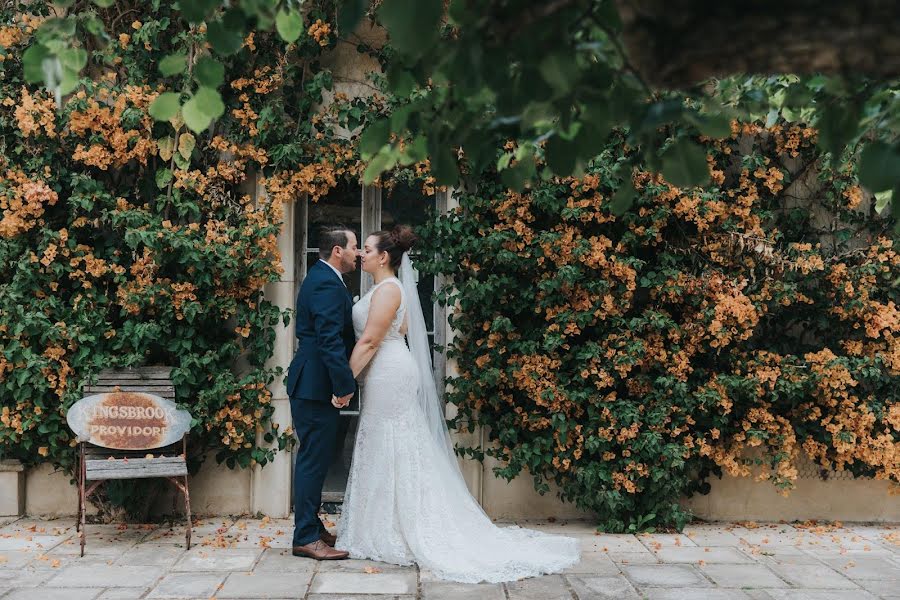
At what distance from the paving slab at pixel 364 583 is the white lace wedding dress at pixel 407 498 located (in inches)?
8.8

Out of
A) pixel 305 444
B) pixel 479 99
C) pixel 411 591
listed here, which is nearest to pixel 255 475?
pixel 305 444

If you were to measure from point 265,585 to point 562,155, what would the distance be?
321 centimetres

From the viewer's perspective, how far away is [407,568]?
4770 millimetres

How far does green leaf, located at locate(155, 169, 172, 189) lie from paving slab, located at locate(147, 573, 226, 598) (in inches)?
102

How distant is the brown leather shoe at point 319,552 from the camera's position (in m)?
4.89

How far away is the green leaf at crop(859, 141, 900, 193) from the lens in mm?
1634

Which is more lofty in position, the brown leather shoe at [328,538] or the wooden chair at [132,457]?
the wooden chair at [132,457]

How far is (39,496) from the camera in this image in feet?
19.3

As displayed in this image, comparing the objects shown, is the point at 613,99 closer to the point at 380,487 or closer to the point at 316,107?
the point at 380,487

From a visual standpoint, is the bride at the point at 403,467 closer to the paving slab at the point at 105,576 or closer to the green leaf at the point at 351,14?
the paving slab at the point at 105,576

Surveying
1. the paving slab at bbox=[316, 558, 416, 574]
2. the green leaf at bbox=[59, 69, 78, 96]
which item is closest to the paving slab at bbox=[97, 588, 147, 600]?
the paving slab at bbox=[316, 558, 416, 574]

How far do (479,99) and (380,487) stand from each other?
10.9ft

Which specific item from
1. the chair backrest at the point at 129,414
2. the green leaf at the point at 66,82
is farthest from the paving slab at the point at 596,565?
the green leaf at the point at 66,82

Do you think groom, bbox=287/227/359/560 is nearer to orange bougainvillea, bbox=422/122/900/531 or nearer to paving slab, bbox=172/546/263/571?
paving slab, bbox=172/546/263/571
